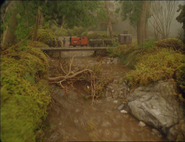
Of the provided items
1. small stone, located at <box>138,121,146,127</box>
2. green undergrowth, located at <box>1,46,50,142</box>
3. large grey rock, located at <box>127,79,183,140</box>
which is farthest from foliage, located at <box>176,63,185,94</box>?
green undergrowth, located at <box>1,46,50,142</box>

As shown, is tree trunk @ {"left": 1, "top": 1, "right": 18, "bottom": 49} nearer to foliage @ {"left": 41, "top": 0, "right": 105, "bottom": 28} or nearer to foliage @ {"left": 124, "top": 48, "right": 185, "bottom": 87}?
foliage @ {"left": 41, "top": 0, "right": 105, "bottom": 28}

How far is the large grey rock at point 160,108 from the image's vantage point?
10.6 feet

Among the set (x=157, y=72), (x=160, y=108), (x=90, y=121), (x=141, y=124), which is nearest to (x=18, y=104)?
(x=90, y=121)

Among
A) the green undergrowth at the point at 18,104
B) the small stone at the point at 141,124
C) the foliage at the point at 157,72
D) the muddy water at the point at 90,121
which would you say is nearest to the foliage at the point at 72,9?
the green undergrowth at the point at 18,104

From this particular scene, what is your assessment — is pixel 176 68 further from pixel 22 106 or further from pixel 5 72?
pixel 5 72

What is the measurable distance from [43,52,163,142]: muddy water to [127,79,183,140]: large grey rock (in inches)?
9.5

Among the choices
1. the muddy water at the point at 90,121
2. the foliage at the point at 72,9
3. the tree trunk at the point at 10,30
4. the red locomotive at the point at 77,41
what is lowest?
the muddy water at the point at 90,121

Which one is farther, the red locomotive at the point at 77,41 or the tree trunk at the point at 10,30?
the red locomotive at the point at 77,41

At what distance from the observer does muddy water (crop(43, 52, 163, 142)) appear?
3148mm

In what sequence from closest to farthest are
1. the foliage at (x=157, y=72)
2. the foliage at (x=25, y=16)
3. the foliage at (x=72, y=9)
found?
the foliage at (x=25, y=16) → the foliage at (x=157, y=72) → the foliage at (x=72, y=9)

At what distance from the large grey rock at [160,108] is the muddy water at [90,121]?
0.24 metres

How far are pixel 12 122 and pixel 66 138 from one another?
1.23 metres

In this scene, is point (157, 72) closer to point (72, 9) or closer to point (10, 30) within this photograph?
point (72, 9)

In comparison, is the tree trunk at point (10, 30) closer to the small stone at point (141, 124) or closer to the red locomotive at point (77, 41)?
the small stone at point (141, 124)
